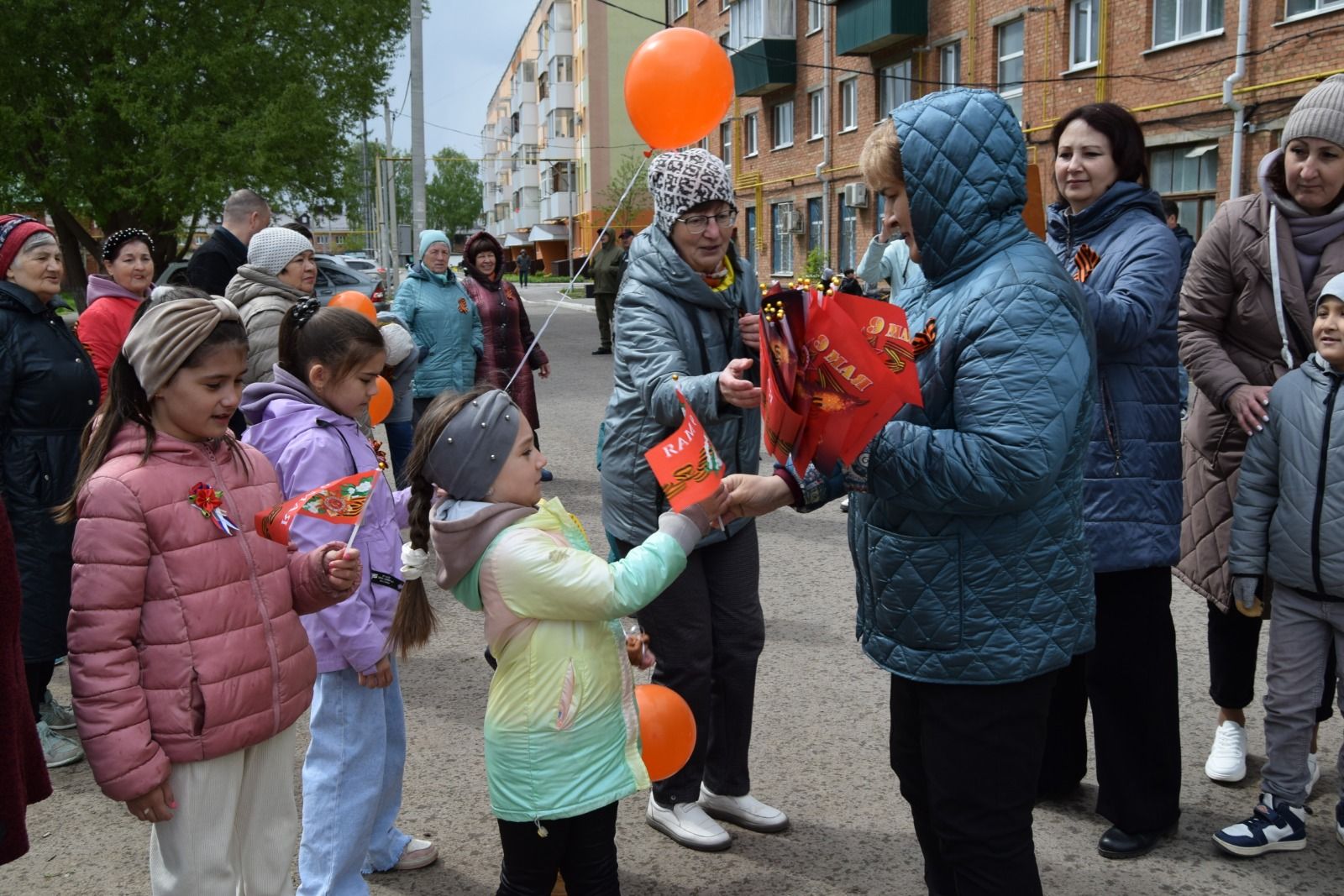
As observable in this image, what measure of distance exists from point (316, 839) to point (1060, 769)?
7.67ft

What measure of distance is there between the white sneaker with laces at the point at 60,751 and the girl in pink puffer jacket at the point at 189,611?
6.47 feet

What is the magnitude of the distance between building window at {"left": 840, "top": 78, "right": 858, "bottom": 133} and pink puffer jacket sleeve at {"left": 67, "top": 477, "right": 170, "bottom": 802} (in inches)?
1052

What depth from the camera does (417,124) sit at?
23.0 m

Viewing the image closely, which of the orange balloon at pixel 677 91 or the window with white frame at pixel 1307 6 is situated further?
the window with white frame at pixel 1307 6

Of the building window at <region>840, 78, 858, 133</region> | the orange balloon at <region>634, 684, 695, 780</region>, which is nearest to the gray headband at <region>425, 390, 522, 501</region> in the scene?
the orange balloon at <region>634, 684, 695, 780</region>

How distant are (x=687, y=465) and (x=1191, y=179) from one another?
1629 cm

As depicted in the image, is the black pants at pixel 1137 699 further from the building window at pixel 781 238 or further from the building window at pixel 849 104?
the building window at pixel 781 238

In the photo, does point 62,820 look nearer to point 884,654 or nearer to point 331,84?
point 884,654

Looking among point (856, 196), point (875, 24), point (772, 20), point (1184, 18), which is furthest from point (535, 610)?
point (772, 20)

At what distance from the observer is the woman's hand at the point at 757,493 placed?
2.35 metres

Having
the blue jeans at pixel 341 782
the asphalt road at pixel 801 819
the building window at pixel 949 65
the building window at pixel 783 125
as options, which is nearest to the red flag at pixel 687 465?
the blue jeans at pixel 341 782

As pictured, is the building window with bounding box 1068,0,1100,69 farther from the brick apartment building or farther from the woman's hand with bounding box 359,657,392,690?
the woman's hand with bounding box 359,657,392,690

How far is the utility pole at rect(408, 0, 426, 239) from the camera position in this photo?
22.2 m

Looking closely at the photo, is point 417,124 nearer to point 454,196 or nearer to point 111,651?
point 111,651
